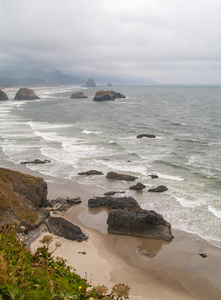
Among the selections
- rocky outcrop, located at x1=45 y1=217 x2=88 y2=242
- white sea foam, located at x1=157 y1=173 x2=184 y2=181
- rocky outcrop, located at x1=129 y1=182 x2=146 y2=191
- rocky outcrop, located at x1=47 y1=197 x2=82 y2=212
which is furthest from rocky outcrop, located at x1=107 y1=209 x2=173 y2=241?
white sea foam, located at x1=157 y1=173 x2=184 y2=181

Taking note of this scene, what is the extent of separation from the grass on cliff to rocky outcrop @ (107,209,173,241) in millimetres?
12938

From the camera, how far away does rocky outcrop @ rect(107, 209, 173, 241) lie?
20.9 m

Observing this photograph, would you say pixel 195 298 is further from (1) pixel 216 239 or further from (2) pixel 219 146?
(2) pixel 219 146

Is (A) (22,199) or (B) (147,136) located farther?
(B) (147,136)

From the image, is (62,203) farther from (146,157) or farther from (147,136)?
(147,136)

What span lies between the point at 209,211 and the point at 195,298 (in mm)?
10861

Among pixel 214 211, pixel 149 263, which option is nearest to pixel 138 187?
pixel 214 211

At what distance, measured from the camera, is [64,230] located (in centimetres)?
2012

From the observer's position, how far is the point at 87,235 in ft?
68.5

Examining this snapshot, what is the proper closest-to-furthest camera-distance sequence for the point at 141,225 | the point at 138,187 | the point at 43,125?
the point at 141,225 < the point at 138,187 < the point at 43,125

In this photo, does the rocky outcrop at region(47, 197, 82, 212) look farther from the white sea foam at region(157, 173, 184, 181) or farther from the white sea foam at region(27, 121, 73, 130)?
the white sea foam at region(27, 121, 73, 130)

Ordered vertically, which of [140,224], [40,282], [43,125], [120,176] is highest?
[40,282]

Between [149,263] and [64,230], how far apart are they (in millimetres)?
5947

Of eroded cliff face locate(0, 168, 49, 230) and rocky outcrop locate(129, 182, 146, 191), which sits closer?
eroded cliff face locate(0, 168, 49, 230)
